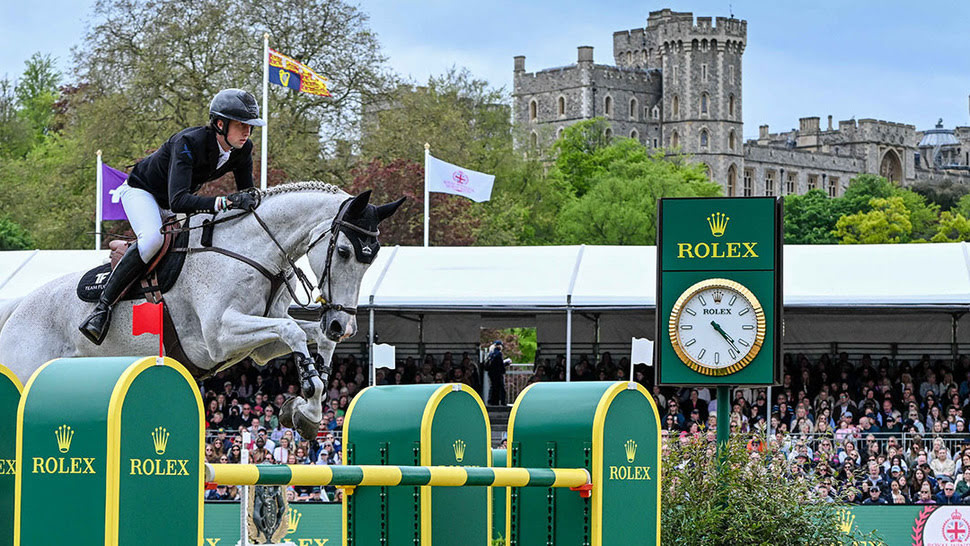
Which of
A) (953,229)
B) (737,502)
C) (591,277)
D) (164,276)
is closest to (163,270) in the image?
(164,276)

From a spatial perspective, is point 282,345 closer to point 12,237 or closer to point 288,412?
point 288,412


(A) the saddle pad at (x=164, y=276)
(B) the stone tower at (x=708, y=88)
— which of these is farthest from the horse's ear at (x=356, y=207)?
(B) the stone tower at (x=708, y=88)

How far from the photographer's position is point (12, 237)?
44.6m

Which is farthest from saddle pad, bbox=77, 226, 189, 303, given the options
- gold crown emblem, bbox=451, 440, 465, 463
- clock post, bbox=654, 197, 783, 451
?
clock post, bbox=654, 197, 783, 451

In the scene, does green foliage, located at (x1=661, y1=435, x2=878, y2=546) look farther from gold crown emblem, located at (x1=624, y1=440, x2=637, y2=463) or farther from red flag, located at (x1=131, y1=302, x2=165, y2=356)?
red flag, located at (x1=131, y1=302, x2=165, y2=356)

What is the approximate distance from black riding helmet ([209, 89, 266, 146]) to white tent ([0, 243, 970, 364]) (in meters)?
10.9

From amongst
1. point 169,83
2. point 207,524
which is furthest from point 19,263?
point 169,83

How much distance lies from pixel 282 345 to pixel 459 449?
1.03 meters

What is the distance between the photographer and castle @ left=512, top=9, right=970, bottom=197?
11281 centimetres

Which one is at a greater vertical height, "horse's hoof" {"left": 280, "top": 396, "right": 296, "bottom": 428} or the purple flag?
the purple flag

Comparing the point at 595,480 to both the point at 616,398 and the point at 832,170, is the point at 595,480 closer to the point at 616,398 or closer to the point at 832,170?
the point at 616,398

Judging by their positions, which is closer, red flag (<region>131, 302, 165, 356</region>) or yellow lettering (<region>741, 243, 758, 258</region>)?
red flag (<region>131, 302, 165, 356</region>)

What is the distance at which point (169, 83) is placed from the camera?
125 feet

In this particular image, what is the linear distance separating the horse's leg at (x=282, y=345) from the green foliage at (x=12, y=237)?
39.6 metres
